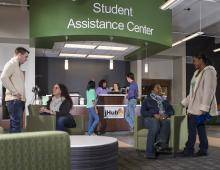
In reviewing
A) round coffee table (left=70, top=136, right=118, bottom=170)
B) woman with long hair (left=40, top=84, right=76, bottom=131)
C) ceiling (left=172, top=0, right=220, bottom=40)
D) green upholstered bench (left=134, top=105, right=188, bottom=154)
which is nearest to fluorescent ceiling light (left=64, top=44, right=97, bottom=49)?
ceiling (left=172, top=0, right=220, bottom=40)

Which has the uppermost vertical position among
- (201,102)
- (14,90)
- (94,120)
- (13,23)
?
(13,23)

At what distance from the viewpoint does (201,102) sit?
15.9ft

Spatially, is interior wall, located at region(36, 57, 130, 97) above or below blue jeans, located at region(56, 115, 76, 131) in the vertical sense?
above

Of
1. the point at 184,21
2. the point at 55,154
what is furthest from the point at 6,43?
the point at 55,154

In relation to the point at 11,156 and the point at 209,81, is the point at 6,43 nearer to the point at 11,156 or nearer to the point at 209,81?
the point at 209,81

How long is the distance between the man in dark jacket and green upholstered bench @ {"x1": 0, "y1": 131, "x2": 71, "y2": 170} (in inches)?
121

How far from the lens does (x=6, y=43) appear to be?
35.0 feet

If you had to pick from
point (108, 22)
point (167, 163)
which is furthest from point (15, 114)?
point (108, 22)

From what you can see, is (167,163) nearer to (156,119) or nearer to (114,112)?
(156,119)

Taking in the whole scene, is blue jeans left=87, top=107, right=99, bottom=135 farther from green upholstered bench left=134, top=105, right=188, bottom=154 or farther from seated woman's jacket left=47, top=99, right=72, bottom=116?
seated woman's jacket left=47, top=99, right=72, bottom=116

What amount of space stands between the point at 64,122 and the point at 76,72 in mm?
9771

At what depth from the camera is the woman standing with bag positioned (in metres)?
4.79

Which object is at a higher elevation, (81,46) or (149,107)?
(81,46)

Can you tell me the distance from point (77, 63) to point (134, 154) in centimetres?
986
